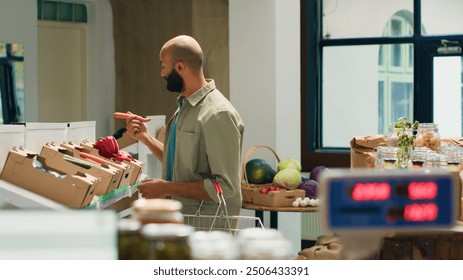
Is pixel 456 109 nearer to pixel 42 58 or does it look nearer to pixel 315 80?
pixel 315 80

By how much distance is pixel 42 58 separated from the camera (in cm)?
796

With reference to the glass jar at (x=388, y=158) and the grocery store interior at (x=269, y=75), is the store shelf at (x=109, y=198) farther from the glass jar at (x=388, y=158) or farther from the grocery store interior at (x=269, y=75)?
the glass jar at (x=388, y=158)

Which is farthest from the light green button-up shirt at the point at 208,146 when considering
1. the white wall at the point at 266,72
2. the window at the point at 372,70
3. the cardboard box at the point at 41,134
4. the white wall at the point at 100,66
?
the white wall at the point at 100,66

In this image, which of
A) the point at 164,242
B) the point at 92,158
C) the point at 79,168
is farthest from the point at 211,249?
the point at 92,158

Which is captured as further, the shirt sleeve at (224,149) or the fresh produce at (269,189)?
the fresh produce at (269,189)

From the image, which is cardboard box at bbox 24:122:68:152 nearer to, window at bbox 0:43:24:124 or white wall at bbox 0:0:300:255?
white wall at bbox 0:0:300:255

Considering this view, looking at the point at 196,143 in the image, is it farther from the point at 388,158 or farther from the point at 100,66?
the point at 100,66

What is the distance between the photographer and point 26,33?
24.1ft

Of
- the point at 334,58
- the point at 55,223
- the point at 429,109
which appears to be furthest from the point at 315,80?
the point at 55,223

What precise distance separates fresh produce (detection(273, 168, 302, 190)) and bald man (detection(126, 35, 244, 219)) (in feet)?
7.13

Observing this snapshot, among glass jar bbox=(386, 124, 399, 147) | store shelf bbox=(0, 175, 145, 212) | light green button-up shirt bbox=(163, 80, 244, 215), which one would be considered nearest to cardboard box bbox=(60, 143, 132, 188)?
light green button-up shirt bbox=(163, 80, 244, 215)

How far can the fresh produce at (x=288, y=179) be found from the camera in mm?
5641

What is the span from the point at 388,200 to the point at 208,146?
239 centimetres

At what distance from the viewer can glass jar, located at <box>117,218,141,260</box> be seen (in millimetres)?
1121
